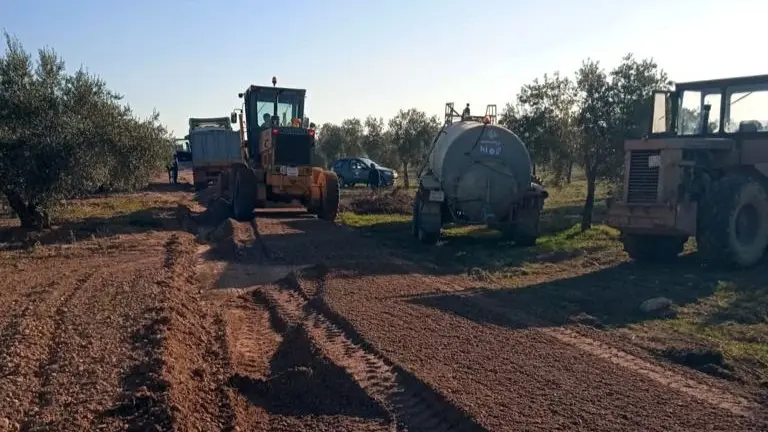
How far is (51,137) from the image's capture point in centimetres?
1762

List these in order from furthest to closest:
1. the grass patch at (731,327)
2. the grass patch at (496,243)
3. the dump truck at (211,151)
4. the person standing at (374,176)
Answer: the person standing at (374,176) < the dump truck at (211,151) < the grass patch at (496,243) < the grass patch at (731,327)

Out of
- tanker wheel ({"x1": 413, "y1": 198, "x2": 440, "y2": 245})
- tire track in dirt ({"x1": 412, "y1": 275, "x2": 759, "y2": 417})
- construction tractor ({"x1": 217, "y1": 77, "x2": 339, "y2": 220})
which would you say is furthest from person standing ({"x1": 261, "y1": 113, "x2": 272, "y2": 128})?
tire track in dirt ({"x1": 412, "y1": 275, "x2": 759, "y2": 417})

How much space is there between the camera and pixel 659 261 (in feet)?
46.9

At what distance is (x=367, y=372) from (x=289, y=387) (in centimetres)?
73

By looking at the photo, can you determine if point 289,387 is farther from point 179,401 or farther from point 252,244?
point 252,244

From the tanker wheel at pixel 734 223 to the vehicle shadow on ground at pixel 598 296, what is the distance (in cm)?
29

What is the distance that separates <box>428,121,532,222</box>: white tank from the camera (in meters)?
16.5

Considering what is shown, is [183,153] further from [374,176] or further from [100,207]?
[100,207]

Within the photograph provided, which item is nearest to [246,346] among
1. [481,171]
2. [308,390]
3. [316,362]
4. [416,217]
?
[316,362]

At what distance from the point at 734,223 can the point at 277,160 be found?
12021mm

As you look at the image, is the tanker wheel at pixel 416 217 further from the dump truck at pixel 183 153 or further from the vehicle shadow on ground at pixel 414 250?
the dump truck at pixel 183 153

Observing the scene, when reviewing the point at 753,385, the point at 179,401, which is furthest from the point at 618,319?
the point at 179,401

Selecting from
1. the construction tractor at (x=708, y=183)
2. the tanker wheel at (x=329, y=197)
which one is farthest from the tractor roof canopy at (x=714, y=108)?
the tanker wheel at (x=329, y=197)

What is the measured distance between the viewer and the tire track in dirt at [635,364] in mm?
6289
